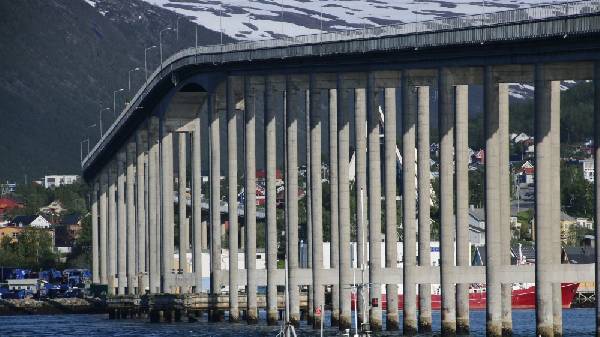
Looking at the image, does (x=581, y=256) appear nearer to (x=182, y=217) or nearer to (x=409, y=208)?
(x=182, y=217)

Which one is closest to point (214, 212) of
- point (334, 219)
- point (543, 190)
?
point (334, 219)

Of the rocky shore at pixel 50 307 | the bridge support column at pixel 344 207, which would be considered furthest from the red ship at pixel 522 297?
the bridge support column at pixel 344 207

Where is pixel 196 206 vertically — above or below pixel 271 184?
below

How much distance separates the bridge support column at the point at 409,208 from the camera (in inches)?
4412

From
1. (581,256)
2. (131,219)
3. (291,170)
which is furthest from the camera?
(581,256)

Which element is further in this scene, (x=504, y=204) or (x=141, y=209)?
(x=141, y=209)

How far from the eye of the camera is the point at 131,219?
618 feet

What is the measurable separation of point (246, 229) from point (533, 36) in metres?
40.0

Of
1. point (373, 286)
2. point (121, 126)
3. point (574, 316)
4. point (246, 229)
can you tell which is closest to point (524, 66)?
point (373, 286)

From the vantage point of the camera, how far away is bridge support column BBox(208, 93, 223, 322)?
139625 millimetres

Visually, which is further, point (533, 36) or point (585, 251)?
point (585, 251)

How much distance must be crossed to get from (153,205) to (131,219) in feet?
57.9

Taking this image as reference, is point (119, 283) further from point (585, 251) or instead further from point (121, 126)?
point (585, 251)

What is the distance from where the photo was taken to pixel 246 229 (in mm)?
135750
